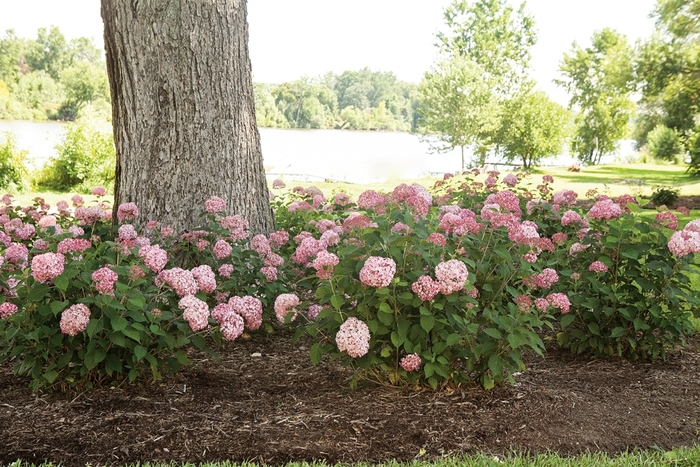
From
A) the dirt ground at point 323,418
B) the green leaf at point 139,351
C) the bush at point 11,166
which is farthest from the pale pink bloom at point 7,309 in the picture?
the bush at point 11,166

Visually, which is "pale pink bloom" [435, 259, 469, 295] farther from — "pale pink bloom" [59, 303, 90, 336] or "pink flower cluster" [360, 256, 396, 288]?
"pale pink bloom" [59, 303, 90, 336]

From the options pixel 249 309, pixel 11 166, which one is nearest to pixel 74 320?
pixel 249 309

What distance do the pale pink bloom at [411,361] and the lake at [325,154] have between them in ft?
25.5

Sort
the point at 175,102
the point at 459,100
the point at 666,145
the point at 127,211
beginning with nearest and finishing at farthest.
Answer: the point at 127,211
the point at 175,102
the point at 666,145
the point at 459,100

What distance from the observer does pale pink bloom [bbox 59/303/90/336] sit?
8.52 feet

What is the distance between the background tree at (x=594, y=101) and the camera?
3191 centimetres

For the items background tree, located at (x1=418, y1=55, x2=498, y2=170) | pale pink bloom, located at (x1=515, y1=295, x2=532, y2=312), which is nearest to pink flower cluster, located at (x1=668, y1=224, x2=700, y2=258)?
pale pink bloom, located at (x1=515, y1=295, x2=532, y2=312)

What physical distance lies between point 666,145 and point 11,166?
23.5 meters

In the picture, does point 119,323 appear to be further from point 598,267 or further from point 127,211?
point 598,267

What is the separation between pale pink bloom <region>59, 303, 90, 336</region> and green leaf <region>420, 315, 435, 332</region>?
4.51ft

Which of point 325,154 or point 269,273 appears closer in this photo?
point 269,273

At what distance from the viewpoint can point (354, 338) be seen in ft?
8.60

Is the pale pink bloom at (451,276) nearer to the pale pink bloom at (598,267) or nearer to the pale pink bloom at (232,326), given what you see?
the pale pink bloom at (232,326)

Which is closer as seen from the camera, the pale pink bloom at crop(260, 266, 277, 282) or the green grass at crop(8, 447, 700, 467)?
the green grass at crop(8, 447, 700, 467)
